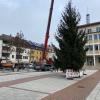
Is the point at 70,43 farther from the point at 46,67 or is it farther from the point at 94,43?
the point at 94,43

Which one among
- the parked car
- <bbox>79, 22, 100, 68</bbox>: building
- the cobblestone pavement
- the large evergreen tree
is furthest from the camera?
<bbox>79, 22, 100, 68</bbox>: building

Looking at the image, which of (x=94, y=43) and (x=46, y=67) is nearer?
(x=46, y=67)

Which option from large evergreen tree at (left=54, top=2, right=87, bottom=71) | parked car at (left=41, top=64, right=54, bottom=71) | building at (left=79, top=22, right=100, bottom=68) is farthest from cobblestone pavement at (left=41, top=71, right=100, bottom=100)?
building at (left=79, top=22, right=100, bottom=68)

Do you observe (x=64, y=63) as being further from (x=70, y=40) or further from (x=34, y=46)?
(x=34, y=46)

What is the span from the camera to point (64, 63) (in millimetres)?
29297

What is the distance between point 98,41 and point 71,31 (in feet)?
158

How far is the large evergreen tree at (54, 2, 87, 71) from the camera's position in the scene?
2919 cm

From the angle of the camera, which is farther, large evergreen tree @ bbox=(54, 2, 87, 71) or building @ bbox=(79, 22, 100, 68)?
building @ bbox=(79, 22, 100, 68)

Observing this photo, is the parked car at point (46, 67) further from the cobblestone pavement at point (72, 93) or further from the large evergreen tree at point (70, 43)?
the cobblestone pavement at point (72, 93)

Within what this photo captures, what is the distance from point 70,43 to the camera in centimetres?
3000

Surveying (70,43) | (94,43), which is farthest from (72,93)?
(94,43)

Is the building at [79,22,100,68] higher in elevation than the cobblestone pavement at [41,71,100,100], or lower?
higher

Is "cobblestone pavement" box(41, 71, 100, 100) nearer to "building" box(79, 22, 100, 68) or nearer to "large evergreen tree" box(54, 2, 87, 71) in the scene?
"large evergreen tree" box(54, 2, 87, 71)

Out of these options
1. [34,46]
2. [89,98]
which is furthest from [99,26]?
[89,98]
